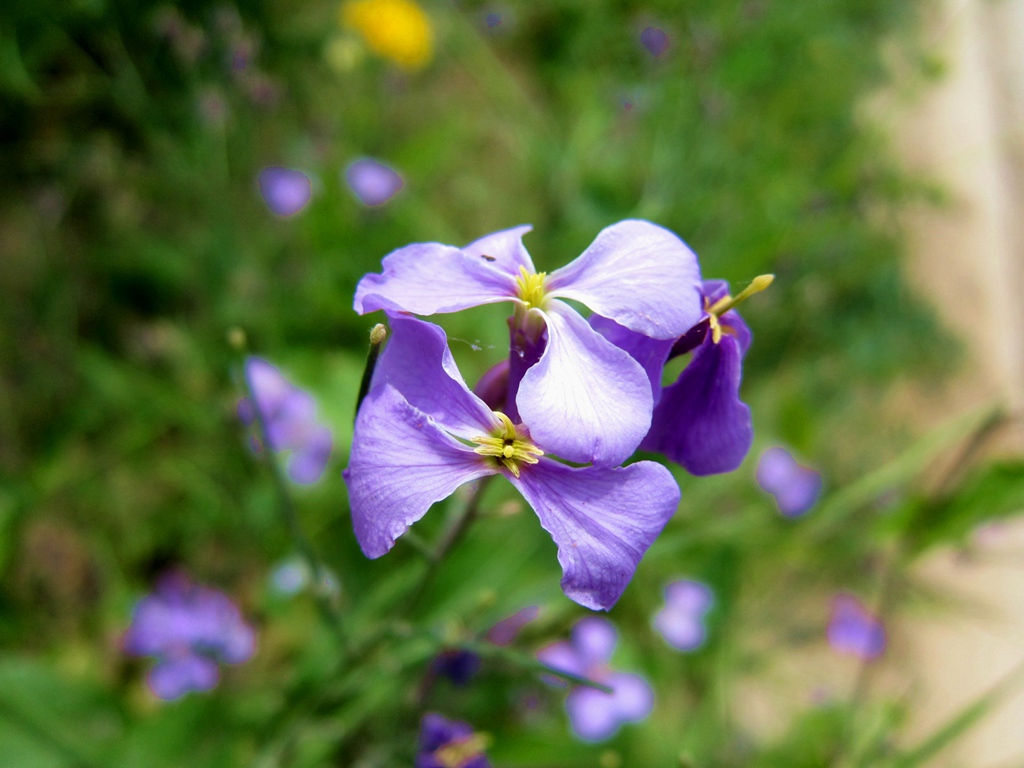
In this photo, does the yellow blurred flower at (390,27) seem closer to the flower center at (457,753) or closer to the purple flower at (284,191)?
the purple flower at (284,191)

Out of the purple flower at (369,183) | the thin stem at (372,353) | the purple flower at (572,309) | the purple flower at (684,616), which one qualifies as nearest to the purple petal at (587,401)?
the purple flower at (572,309)

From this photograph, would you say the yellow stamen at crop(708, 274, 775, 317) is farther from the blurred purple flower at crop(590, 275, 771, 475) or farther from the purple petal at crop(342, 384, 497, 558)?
the purple petal at crop(342, 384, 497, 558)

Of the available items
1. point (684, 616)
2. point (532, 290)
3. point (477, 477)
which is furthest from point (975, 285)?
point (477, 477)

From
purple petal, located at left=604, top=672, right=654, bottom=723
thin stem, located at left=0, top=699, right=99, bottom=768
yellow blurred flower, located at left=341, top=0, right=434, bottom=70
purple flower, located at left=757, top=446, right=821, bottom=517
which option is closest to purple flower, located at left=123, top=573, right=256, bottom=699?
thin stem, located at left=0, top=699, right=99, bottom=768

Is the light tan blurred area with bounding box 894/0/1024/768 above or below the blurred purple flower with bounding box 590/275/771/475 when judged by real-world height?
below

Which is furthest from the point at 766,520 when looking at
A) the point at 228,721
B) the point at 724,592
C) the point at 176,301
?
the point at 176,301

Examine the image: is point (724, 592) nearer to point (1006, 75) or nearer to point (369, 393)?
point (369, 393)
